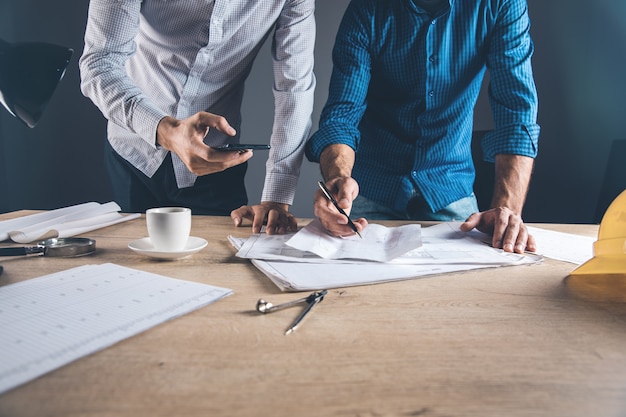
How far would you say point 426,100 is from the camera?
1.64 meters

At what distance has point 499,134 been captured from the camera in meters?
1.59

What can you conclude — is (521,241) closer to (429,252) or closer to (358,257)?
(429,252)

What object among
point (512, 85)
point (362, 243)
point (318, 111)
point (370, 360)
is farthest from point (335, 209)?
point (318, 111)

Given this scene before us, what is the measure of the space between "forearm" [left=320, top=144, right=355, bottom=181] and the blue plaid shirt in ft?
0.10

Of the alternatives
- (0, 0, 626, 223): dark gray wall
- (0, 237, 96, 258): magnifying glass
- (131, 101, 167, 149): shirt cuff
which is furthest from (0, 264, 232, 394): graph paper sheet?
(0, 0, 626, 223): dark gray wall

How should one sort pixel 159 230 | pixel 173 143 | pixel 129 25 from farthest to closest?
pixel 129 25, pixel 173 143, pixel 159 230

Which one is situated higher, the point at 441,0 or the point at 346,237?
the point at 441,0

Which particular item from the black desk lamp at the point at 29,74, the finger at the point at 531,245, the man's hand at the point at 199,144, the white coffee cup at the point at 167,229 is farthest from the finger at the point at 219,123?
the finger at the point at 531,245

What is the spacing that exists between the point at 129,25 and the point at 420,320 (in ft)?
4.04

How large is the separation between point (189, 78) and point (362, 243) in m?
0.92

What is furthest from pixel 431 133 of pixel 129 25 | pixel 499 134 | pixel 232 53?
pixel 129 25

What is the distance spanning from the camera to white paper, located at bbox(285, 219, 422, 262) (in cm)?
90

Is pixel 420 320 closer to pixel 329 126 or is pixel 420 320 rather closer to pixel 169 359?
pixel 169 359

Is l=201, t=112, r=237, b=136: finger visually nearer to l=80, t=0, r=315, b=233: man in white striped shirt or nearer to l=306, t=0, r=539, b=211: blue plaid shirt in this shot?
l=80, t=0, r=315, b=233: man in white striped shirt
